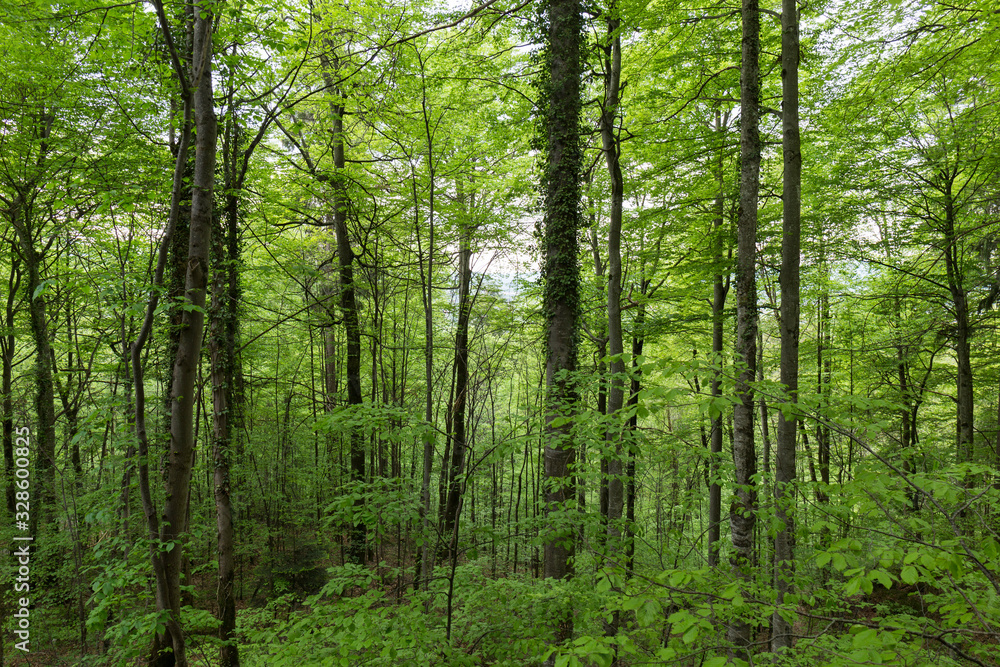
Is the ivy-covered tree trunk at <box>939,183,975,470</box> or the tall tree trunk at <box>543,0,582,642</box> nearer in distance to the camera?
A: the tall tree trunk at <box>543,0,582,642</box>

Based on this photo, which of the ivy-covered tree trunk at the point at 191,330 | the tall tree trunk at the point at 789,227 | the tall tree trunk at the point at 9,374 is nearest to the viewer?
the ivy-covered tree trunk at the point at 191,330

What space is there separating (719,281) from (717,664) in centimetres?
829

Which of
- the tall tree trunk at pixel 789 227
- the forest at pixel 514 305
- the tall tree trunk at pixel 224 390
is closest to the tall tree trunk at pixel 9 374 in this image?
the forest at pixel 514 305

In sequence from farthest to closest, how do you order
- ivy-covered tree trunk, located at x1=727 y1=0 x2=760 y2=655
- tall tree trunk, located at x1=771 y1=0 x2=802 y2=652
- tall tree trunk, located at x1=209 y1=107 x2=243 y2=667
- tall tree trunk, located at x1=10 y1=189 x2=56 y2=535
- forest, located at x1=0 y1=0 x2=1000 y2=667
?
tall tree trunk, located at x1=10 y1=189 x2=56 y2=535 < tall tree trunk, located at x1=209 y1=107 x2=243 y2=667 < ivy-covered tree trunk, located at x1=727 y1=0 x2=760 y2=655 < tall tree trunk, located at x1=771 y1=0 x2=802 y2=652 < forest, located at x1=0 y1=0 x2=1000 y2=667

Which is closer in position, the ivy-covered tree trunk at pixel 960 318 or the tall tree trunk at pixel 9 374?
the ivy-covered tree trunk at pixel 960 318

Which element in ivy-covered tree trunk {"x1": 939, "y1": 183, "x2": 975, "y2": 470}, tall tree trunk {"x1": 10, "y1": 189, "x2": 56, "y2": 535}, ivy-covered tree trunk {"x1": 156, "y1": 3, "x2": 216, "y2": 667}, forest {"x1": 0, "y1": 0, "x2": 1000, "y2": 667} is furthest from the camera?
ivy-covered tree trunk {"x1": 939, "y1": 183, "x2": 975, "y2": 470}

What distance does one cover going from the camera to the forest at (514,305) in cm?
319

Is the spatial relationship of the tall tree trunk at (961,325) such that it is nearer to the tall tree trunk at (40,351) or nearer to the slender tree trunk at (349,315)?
the slender tree trunk at (349,315)

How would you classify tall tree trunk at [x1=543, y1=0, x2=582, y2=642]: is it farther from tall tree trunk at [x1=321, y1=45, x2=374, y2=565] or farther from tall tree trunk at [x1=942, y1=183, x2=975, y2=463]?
tall tree trunk at [x1=942, y1=183, x2=975, y2=463]

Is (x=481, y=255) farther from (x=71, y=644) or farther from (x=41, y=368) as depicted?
(x=71, y=644)

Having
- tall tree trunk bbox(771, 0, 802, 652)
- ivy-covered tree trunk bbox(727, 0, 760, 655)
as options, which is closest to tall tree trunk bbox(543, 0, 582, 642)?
ivy-covered tree trunk bbox(727, 0, 760, 655)

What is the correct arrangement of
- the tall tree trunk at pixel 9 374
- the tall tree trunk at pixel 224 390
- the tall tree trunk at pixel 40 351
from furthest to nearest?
1. the tall tree trunk at pixel 9 374
2. the tall tree trunk at pixel 40 351
3. the tall tree trunk at pixel 224 390

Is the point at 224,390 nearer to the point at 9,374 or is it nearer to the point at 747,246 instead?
the point at 747,246

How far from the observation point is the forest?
3.19 meters
